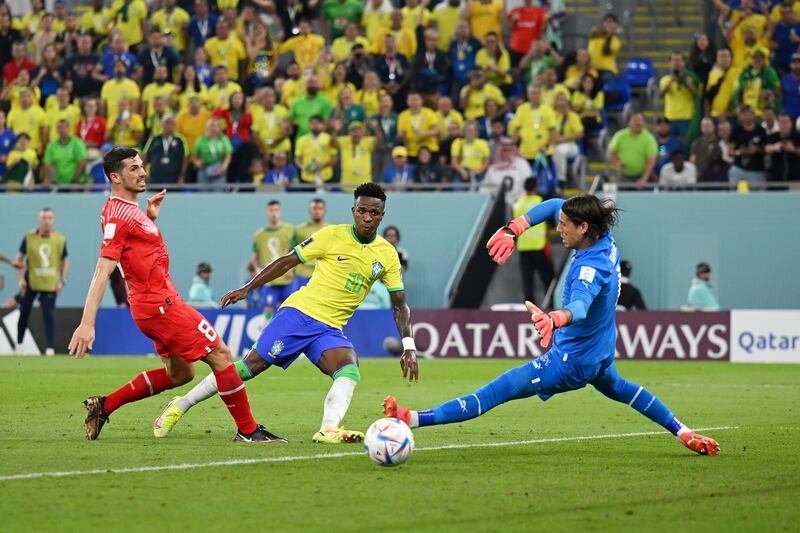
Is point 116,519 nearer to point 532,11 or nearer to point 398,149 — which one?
point 398,149

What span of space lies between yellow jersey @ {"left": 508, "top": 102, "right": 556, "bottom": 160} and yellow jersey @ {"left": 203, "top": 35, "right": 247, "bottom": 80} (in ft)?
19.5

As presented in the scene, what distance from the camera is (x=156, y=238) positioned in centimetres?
1014

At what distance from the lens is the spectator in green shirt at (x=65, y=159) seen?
2548 cm

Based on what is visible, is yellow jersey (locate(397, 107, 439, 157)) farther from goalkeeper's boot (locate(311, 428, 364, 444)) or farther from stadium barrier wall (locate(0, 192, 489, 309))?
goalkeeper's boot (locate(311, 428, 364, 444))

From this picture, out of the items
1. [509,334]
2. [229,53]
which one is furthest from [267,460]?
[229,53]

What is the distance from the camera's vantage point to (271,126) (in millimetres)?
24969

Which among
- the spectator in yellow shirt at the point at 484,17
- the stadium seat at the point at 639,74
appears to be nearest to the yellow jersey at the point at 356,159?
the spectator in yellow shirt at the point at 484,17

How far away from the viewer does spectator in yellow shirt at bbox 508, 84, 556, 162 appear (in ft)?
77.8

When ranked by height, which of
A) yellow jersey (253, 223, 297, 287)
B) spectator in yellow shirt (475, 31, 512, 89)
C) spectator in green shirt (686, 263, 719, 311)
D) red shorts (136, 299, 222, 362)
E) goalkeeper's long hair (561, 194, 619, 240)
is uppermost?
spectator in yellow shirt (475, 31, 512, 89)

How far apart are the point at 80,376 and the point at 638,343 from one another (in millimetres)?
9711

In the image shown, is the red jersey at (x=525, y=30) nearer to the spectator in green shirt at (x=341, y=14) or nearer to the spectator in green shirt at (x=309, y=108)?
the spectator in green shirt at (x=341, y=14)

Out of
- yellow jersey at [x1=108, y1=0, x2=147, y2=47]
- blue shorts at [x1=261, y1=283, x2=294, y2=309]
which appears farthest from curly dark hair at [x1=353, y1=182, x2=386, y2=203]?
yellow jersey at [x1=108, y1=0, x2=147, y2=47]

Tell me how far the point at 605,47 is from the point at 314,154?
5.83 meters

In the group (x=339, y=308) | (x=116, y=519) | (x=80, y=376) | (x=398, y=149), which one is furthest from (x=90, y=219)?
(x=116, y=519)
